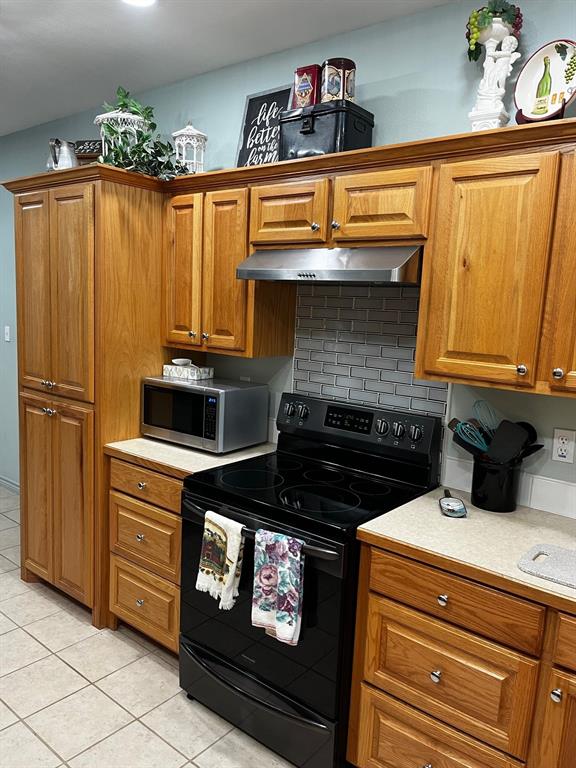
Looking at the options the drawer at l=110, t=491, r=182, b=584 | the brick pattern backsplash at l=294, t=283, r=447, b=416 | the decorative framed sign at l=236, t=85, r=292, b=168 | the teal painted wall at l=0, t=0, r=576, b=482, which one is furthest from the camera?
the decorative framed sign at l=236, t=85, r=292, b=168

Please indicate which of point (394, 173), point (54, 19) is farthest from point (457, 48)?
point (54, 19)

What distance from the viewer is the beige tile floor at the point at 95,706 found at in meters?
2.03

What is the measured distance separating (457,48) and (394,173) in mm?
604

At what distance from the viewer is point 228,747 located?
2086 mm

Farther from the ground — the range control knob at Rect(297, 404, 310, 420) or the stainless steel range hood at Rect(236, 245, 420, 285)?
A: the stainless steel range hood at Rect(236, 245, 420, 285)

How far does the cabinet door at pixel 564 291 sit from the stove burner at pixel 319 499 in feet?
2.53

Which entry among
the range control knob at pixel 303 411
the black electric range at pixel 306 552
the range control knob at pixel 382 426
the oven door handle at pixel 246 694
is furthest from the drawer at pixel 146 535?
the range control knob at pixel 382 426

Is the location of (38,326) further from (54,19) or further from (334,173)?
(334,173)

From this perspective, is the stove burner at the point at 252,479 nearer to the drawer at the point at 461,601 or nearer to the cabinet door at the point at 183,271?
the drawer at the point at 461,601

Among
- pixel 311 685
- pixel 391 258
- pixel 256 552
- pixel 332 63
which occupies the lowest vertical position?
pixel 311 685

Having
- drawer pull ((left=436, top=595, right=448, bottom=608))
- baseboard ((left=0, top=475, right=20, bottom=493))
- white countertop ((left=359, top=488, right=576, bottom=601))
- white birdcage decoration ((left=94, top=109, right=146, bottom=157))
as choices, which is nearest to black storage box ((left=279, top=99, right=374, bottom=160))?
white birdcage decoration ((left=94, top=109, right=146, bottom=157))

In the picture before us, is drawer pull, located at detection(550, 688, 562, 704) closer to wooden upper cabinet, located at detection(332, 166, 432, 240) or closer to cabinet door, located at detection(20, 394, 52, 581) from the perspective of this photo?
wooden upper cabinet, located at detection(332, 166, 432, 240)

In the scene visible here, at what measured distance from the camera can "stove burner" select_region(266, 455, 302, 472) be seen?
239 cm

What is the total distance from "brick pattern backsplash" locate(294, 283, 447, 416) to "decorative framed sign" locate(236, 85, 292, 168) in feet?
2.12
